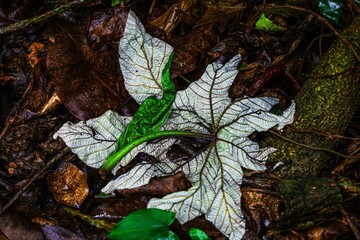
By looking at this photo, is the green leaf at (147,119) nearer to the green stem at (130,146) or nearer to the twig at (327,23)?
the green stem at (130,146)

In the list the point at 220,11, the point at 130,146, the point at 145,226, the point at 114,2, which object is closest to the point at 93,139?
the point at 130,146

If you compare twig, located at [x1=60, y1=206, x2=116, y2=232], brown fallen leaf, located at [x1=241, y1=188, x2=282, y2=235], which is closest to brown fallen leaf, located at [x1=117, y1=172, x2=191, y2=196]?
twig, located at [x1=60, y1=206, x2=116, y2=232]

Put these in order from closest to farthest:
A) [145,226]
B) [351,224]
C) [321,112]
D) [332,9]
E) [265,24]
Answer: [145,226] < [351,224] < [321,112] < [332,9] < [265,24]

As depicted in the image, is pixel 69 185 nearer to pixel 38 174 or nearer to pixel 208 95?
pixel 38 174

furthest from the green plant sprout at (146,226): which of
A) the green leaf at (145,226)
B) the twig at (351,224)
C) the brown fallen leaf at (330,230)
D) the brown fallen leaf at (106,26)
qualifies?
the brown fallen leaf at (106,26)

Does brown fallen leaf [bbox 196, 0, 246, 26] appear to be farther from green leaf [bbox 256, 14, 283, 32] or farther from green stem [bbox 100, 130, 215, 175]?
green stem [bbox 100, 130, 215, 175]

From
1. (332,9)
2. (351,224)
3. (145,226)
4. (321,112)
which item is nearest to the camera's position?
(145,226)
